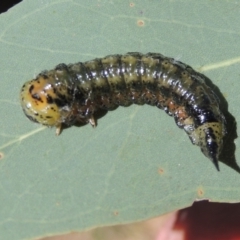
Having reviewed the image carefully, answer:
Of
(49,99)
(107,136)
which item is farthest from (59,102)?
(107,136)

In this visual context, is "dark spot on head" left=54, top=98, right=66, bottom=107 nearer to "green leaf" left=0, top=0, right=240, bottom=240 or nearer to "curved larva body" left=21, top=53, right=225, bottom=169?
"curved larva body" left=21, top=53, right=225, bottom=169

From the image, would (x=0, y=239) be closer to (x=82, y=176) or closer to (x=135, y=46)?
(x=82, y=176)

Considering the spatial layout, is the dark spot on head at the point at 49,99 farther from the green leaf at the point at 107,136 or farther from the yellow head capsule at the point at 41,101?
the green leaf at the point at 107,136

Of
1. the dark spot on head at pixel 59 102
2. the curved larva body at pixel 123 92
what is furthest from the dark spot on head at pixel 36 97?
the dark spot on head at pixel 59 102

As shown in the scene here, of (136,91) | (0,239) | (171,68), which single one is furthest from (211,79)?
(0,239)

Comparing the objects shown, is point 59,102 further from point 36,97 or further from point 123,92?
point 123,92

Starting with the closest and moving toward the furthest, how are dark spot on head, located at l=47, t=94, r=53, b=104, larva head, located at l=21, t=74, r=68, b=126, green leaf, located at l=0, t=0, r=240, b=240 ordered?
green leaf, located at l=0, t=0, r=240, b=240
larva head, located at l=21, t=74, r=68, b=126
dark spot on head, located at l=47, t=94, r=53, b=104

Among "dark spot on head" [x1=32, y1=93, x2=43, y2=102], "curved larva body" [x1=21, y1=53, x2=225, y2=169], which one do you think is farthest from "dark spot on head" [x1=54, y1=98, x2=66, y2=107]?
"dark spot on head" [x1=32, y1=93, x2=43, y2=102]
